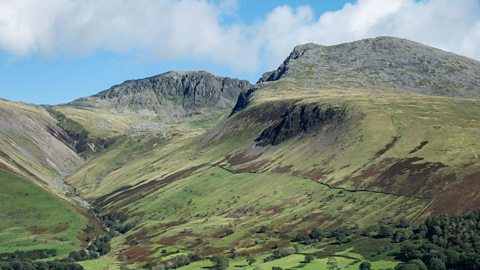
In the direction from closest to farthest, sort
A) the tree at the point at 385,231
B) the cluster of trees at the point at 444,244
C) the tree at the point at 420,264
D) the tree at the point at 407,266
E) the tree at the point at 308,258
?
1. the tree at the point at 407,266
2. the tree at the point at 420,264
3. the cluster of trees at the point at 444,244
4. the tree at the point at 308,258
5. the tree at the point at 385,231

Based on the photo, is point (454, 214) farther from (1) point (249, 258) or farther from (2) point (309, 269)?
(1) point (249, 258)

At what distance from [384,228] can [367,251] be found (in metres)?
17.0

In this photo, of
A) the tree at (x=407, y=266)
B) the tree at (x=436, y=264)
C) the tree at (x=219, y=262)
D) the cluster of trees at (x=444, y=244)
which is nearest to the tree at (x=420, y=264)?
the cluster of trees at (x=444, y=244)

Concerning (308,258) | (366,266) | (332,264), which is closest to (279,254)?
(308,258)

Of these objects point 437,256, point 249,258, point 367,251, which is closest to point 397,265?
point 437,256

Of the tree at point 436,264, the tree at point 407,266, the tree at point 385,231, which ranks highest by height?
the tree at point 385,231

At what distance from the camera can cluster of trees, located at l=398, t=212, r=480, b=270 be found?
154500 millimetres

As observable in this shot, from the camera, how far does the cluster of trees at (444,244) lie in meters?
154

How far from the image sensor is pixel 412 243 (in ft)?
570

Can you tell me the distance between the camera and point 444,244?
16825 centimetres

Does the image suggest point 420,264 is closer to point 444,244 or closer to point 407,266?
point 407,266

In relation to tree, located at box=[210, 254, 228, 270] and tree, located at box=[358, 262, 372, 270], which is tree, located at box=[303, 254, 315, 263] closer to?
tree, located at box=[358, 262, 372, 270]

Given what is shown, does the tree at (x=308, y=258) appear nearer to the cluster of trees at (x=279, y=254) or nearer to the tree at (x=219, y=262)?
the cluster of trees at (x=279, y=254)

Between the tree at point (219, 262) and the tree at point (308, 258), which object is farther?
the tree at point (219, 262)
